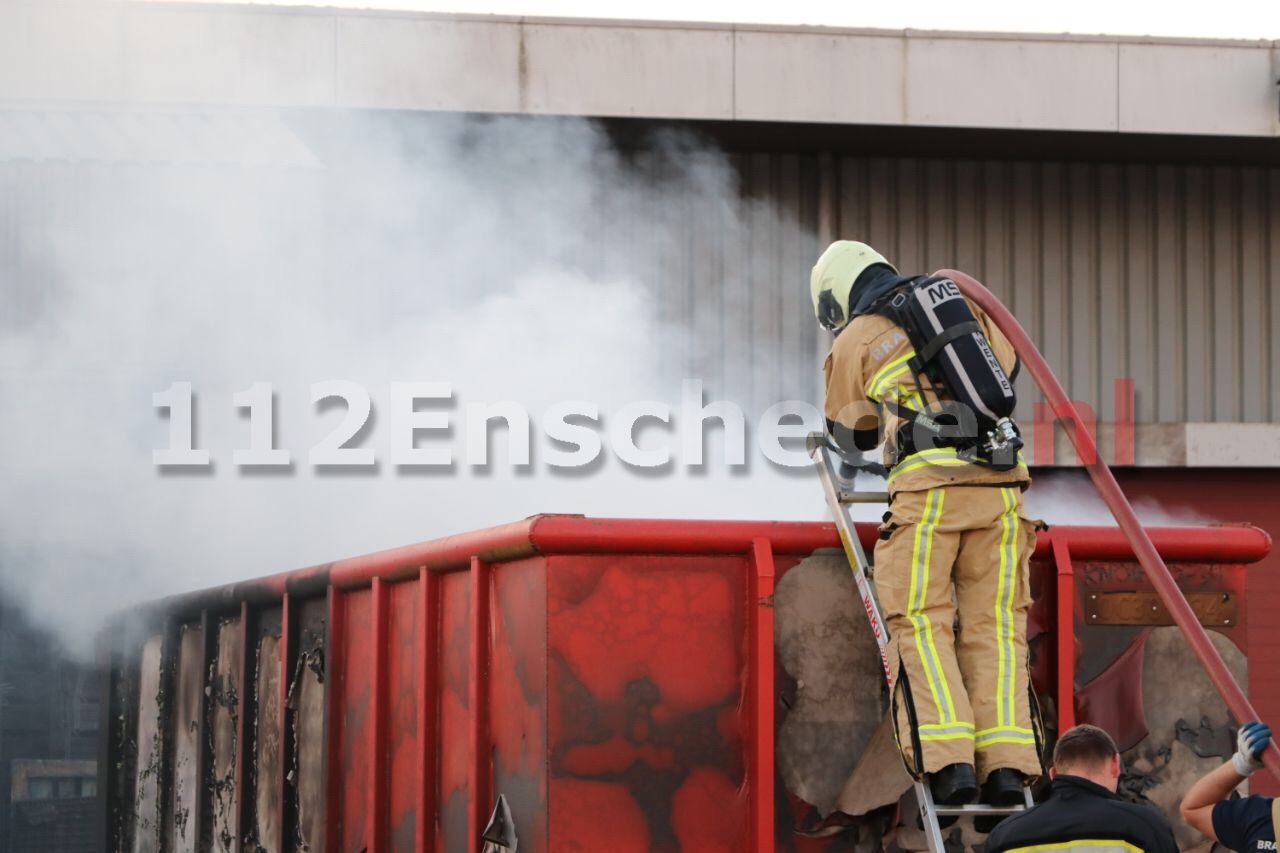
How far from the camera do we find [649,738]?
439 cm

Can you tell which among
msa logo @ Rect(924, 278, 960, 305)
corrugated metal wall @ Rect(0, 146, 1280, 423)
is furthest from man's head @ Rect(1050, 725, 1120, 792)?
corrugated metal wall @ Rect(0, 146, 1280, 423)

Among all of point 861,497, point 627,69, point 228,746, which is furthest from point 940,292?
point 627,69

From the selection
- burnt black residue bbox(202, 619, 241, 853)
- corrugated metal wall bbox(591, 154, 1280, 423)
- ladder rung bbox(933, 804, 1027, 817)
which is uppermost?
corrugated metal wall bbox(591, 154, 1280, 423)

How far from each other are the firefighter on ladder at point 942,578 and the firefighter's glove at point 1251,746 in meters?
0.51

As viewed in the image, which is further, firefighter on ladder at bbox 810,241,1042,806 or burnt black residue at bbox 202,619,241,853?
burnt black residue at bbox 202,619,241,853

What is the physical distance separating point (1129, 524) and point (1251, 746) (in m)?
0.80

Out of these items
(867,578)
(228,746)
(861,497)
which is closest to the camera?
(867,578)

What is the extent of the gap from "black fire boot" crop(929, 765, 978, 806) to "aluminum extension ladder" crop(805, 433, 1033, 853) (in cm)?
3

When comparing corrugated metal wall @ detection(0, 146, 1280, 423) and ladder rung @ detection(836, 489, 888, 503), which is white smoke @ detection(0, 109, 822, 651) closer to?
corrugated metal wall @ detection(0, 146, 1280, 423)

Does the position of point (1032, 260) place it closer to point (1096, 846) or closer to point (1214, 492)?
point (1214, 492)

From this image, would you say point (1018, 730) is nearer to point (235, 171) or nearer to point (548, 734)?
point (548, 734)

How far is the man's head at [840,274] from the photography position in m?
4.73

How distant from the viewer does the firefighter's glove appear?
152 inches

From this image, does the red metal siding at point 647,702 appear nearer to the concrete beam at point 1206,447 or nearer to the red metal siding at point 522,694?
the red metal siding at point 522,694
